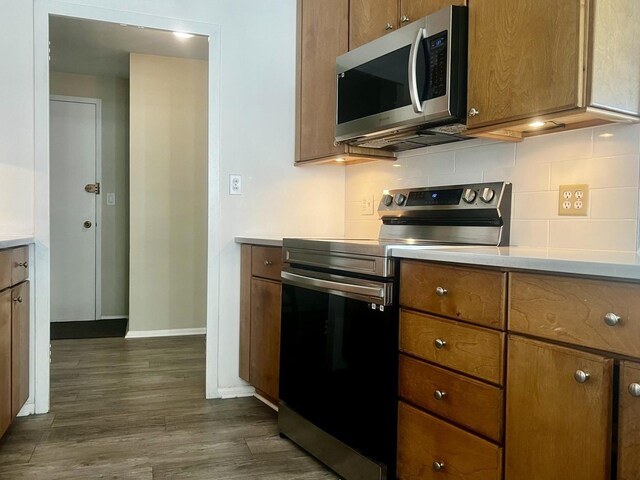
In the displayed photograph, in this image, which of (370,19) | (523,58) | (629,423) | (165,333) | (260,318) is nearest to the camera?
(629,423)

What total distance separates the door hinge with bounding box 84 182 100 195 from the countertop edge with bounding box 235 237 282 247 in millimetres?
2585

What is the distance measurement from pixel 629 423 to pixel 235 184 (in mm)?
2203

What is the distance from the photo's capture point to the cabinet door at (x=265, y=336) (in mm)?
2424

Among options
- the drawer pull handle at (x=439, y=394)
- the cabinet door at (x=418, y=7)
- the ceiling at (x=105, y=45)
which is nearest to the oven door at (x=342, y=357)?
the drawer pull handle at (x=439, y=394)

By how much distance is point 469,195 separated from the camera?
81.4 inches

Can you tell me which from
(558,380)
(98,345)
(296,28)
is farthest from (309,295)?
(98,345)

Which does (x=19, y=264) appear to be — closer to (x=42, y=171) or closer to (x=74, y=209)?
(x=42, y=171)

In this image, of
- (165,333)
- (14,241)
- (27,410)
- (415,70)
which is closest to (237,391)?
(27,410)

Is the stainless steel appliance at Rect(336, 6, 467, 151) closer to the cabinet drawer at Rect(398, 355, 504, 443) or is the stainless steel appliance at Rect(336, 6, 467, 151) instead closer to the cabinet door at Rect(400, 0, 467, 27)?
the cabinet door at Rect(400, 0, 467, 27)

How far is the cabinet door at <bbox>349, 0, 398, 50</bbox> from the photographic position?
220cm

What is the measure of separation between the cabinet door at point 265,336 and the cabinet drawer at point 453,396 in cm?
92

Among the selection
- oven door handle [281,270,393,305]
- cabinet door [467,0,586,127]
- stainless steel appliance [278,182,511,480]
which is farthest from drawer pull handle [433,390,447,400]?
cabinet door [467,0,586,127]

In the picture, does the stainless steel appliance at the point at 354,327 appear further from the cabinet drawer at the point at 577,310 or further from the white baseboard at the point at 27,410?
the white baseboard at the point at 27,410

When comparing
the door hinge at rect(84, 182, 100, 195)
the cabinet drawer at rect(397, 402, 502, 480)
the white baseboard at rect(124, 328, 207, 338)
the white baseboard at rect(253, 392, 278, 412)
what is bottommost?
the white baseboard at rect(124, 328, 207, 338)
